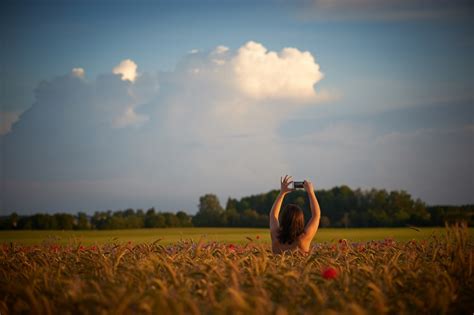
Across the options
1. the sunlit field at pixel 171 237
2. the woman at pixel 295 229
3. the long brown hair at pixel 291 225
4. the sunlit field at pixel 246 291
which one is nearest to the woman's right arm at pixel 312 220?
the woman at pixel 295 229

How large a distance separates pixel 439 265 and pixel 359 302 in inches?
103

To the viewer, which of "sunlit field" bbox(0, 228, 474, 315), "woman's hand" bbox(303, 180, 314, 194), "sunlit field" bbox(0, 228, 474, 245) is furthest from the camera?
"sunlit field" bbox(0, 228, 474, 245)

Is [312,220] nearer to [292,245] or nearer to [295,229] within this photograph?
[295,229]

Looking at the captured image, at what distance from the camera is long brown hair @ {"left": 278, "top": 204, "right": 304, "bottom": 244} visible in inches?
353

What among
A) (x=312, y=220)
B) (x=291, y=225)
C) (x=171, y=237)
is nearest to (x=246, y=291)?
(x=291, y=225)

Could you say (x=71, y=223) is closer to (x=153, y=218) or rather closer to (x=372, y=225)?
(x=153, y=218)

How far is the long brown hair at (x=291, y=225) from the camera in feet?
29.4

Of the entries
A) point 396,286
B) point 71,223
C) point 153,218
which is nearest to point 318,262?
point 396,286

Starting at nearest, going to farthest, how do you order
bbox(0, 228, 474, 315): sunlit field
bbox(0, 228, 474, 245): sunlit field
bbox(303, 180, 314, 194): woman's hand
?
bbox(0, 228, 474, 315): sunlit field → bbox(303, 180, 314, 194): woman's hand → bbox(0, 228, 474, 245): sunlit field

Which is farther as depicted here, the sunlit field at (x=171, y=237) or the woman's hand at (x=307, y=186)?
the sunlit field at (x=171, y=237)

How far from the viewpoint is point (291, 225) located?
8.95 m

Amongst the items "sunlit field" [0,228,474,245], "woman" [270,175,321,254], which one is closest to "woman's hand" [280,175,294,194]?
"woman" [270,175,321,254]

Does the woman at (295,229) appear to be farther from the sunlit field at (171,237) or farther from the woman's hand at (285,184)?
the sunlit field at (171,237)

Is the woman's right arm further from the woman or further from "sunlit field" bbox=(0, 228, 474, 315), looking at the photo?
"sunlit field" bbox=(0, 228, 474, 315)
